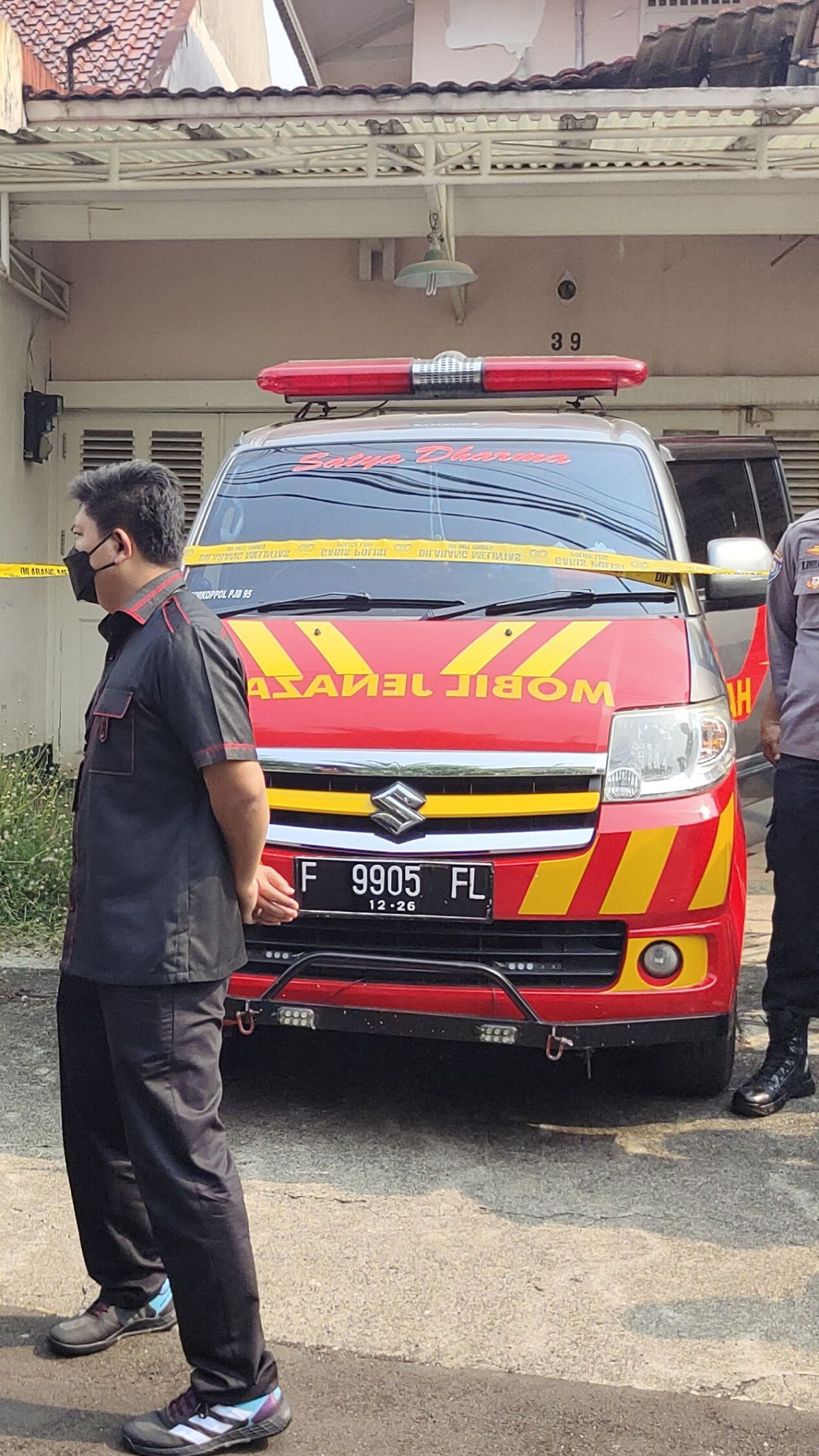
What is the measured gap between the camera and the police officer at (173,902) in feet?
8.22

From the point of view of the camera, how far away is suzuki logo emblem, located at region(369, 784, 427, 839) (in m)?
3.69

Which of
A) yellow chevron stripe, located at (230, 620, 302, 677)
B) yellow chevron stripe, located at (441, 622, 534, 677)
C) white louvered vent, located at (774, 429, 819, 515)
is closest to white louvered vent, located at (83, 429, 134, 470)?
white louvered vent, located at (774, 429, 819, 515)

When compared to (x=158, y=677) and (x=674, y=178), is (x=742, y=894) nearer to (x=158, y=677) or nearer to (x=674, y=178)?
(x=158, y=677)

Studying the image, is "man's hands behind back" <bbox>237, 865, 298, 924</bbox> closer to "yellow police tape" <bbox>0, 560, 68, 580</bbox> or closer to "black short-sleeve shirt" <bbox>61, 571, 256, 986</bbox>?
"black short-sleeve shirt" <bbox>61, 571, 256, 986</bbox>

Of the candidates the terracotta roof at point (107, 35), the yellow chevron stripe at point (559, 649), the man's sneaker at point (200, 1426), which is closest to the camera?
the man's sneaker at point (200, 1426)

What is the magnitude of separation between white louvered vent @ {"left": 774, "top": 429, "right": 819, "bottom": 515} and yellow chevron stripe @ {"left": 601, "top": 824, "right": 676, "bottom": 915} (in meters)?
6.33

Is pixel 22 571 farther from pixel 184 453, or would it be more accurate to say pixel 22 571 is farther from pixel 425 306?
pixel 425 306

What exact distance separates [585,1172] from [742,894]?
90cm

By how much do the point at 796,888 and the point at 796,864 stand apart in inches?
2.7

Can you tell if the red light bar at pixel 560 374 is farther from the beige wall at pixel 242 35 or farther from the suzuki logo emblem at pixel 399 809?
the beige wall at pixel 242 35

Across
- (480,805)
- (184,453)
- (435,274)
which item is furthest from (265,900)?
(184,453)

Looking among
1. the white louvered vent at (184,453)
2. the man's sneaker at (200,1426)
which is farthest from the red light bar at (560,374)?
the white louvered vent at (184,453)

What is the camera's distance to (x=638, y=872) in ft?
12.0

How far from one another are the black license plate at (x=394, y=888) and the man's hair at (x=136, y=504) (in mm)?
1269
